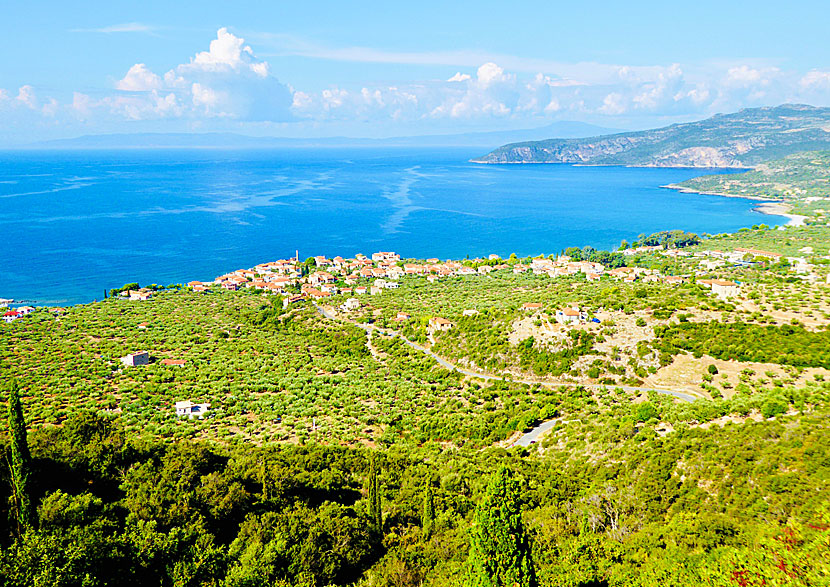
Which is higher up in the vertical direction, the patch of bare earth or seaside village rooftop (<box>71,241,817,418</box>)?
the patch of bare earth

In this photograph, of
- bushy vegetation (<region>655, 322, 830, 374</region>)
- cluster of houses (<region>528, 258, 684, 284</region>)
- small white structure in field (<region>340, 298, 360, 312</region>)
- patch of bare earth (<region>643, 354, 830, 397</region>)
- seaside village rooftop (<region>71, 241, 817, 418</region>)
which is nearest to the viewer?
patch of bare earth (<region>643, 354, 830, 397</region>)

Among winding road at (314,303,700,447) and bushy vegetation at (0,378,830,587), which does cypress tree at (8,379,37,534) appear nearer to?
bushy vegetation at (0,378,830,587)

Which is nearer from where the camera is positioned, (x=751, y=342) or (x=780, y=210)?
(x=751, y=342)

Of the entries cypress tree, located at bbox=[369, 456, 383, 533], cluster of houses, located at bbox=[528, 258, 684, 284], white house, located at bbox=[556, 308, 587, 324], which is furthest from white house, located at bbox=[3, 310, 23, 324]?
cluster of houses, located at bbox=[528, 258, 684, 284]

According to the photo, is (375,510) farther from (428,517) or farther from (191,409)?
(191,409)

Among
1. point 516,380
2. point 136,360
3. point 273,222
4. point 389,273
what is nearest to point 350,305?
point 389,273

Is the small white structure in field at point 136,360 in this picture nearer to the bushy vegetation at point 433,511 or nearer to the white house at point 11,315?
the bushy vegetation at point 433,511

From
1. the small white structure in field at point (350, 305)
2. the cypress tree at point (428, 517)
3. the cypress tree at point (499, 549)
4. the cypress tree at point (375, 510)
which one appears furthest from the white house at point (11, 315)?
the cypress tree at point (499, 549)
